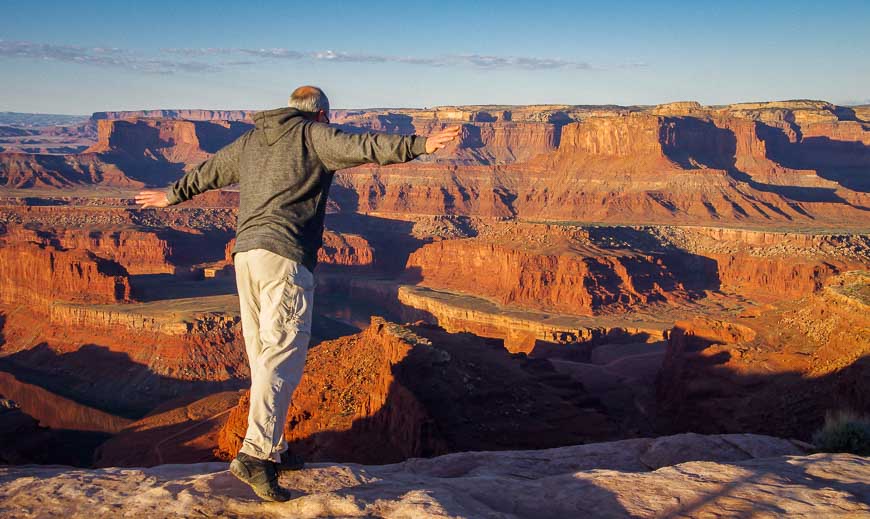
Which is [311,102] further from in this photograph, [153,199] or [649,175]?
[649,175]

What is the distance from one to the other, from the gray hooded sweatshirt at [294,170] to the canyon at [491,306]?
217 centimetres

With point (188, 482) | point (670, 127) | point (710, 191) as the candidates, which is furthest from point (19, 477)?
point (670, 127)

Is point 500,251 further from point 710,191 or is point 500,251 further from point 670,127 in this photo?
point 670,127

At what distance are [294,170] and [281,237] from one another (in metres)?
0.58

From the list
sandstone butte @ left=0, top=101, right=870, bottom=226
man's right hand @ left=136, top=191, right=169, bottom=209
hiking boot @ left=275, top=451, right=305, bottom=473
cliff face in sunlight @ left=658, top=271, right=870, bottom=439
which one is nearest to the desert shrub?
hiking boot @ left=275, top=451, right=305, bottom=473

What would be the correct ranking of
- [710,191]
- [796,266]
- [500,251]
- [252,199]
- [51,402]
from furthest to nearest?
[710,191]
[500,251]
[796,266]
[51,402]
[252,199]

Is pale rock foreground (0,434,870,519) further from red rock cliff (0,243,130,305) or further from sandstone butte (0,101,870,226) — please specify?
sandstone butte (0,101,870,226)

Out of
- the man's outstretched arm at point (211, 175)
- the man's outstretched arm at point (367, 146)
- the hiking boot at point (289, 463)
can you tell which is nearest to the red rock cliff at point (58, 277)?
the man's outstretched arm at point (211, 175)

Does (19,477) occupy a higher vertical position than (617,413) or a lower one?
higher

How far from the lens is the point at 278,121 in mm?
6832

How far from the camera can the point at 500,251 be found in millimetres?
82438

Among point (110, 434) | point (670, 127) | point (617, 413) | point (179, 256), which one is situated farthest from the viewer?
point (670, 127)

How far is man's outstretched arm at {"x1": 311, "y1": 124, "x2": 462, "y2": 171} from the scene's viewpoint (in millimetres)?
6238

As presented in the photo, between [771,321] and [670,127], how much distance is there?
91025 millimetres
